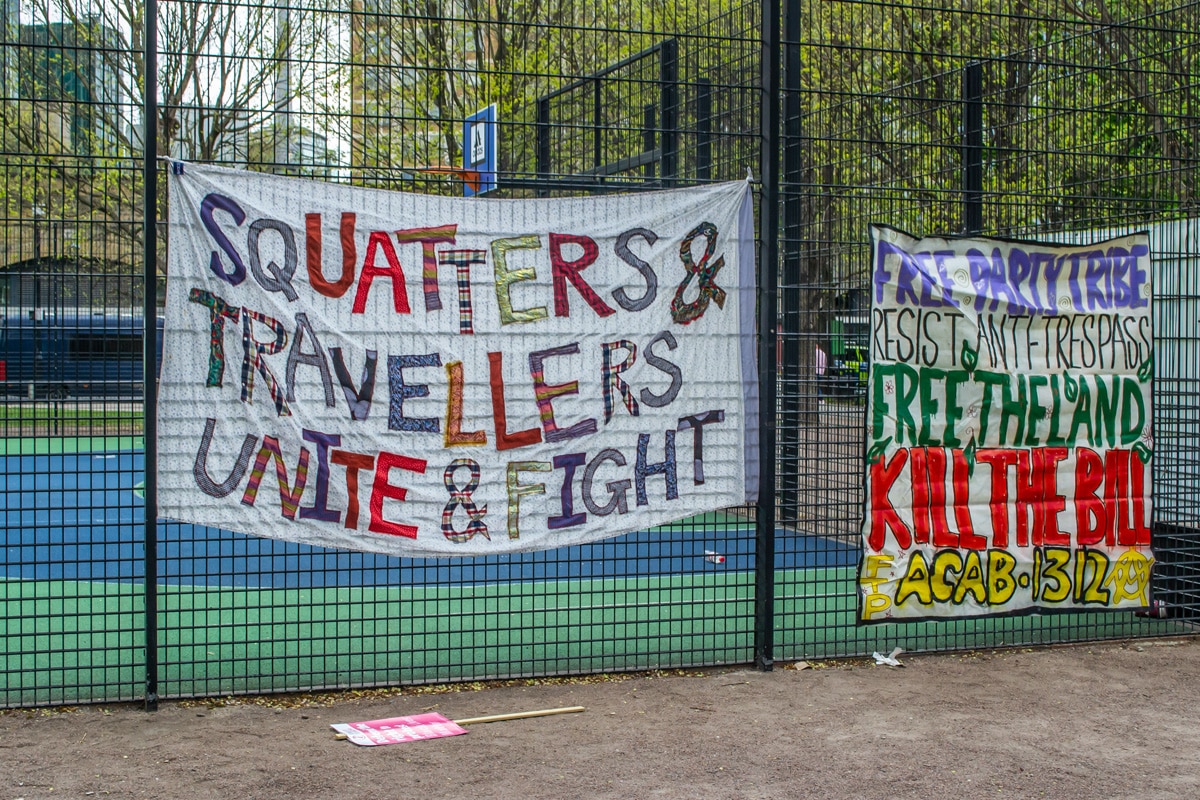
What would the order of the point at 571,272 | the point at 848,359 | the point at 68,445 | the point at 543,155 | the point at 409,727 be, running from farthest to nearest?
the point at 68,445, the point at 543,155, the point at 848,359, the point at 571,272, the point at 409,727

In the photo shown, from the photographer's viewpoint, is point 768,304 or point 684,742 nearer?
point 684,742

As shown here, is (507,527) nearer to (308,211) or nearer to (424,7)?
(308,211)

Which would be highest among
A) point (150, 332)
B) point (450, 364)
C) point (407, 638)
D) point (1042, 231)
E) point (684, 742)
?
point (1042, 231)

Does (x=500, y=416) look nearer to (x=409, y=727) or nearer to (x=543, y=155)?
(x=409, y=727)

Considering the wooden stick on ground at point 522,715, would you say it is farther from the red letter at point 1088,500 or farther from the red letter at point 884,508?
the red letter at point 1088,500

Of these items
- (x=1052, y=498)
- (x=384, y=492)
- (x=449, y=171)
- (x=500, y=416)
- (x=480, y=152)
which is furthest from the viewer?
(x=480, y=152)

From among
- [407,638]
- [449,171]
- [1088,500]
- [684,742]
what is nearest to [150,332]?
[449,171]

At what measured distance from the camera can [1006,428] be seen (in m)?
7.26

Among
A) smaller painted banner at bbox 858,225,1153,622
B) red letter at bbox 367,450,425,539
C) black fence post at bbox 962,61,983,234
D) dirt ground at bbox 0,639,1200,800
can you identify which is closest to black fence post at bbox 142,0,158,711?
dirt ground at bbox 0,639,1200,800

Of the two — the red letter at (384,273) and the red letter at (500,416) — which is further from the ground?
the red letter at (384,273)

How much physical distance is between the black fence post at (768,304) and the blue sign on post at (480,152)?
1.54 metres

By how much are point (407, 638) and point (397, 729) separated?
1747mm

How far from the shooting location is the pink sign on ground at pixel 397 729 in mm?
5496

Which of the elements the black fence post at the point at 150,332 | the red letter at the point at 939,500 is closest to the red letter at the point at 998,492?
the red letter at the point at 939,500
